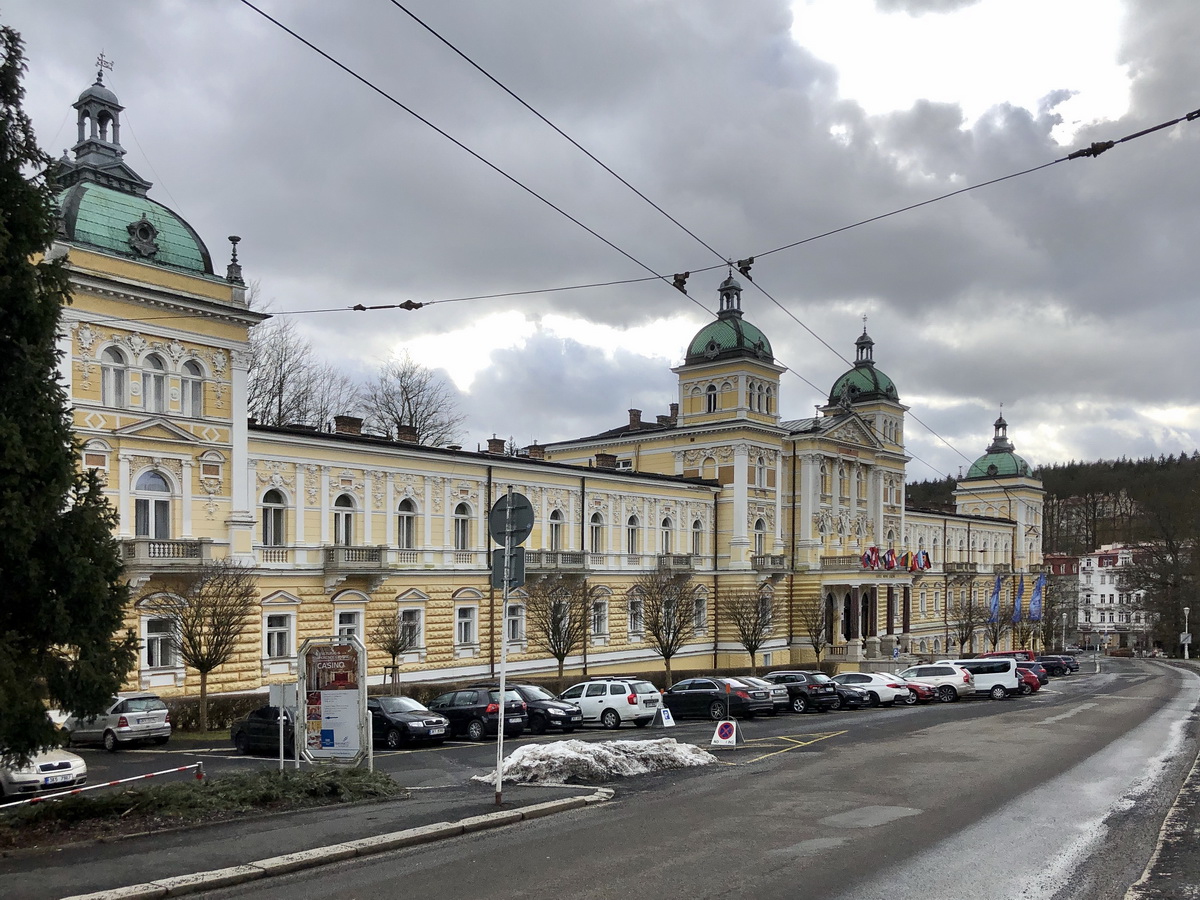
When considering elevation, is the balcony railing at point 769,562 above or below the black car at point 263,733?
above

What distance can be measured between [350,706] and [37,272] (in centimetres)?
886

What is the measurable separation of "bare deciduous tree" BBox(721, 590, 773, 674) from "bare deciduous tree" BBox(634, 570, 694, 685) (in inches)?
111

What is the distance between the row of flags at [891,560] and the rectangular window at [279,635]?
133 feet

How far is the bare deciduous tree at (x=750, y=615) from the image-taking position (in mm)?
52344

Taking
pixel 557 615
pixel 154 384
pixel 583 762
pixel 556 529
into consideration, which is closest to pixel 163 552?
pixel 154 384

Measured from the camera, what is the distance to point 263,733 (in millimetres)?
24844

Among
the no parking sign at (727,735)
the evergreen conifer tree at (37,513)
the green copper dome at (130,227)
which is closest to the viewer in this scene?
the evergreen conifer tree at (37,513)

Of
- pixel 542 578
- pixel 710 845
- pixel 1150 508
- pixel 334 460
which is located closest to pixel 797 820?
pixel 710 845

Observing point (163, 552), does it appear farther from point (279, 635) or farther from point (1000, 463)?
point (1000, 463)

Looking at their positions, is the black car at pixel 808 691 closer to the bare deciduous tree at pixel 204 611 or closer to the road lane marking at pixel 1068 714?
the road lane marking at pixel 1068 714

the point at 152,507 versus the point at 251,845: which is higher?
the point at 152,507

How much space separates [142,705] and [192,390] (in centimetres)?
1111

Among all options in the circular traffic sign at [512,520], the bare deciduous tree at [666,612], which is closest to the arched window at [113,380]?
the circular traffic sign at [512,520]

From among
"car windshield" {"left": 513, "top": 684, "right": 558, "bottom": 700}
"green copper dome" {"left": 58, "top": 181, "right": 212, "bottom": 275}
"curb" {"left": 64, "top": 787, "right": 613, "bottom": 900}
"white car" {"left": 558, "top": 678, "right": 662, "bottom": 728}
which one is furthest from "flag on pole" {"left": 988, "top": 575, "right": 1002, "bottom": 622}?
"curb" {"left": 64, "top": 787, "right": 613, "bottom": 900}
